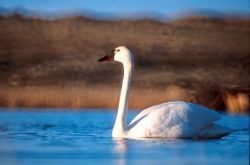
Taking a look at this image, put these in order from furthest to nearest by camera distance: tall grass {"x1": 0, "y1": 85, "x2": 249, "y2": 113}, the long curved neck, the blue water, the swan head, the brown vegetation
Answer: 1. the brown vegetation
2. tall grass {"x1": 0, "y1": 85, "x2": 249, "y2": 113}
3. the swan head
4. the long curved neck
5. the blue water

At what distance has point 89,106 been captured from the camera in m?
26.6

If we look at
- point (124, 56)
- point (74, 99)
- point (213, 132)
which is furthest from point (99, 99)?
point (213, 132)

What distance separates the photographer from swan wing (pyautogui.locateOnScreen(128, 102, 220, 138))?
15023 millimetres

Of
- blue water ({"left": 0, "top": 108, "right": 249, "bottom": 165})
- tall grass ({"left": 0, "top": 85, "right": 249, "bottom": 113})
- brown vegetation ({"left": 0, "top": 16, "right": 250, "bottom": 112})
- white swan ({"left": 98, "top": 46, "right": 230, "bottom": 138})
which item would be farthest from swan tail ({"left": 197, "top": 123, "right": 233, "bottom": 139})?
brown vegetation ({"left": 0, "top": 16, "right": 250, "bottom": 112})

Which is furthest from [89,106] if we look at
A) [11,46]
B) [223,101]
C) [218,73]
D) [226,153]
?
[11,46]

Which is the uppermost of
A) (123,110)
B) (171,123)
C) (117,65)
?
(117,65)

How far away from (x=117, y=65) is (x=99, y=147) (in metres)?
28.9

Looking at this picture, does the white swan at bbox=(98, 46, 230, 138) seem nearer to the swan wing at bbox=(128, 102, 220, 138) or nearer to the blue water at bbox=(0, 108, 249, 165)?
the swan wing at bbox=(128, 102, 220, 138)

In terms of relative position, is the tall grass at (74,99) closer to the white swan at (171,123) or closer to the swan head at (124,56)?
the swan head at (124,56)

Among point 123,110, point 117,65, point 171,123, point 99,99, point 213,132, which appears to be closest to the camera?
point 171,123

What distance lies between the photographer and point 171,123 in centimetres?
1509

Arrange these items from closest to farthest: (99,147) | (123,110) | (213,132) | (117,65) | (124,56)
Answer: (99,147) → (213,132) → (123,110) → (124,56) → (117,65)

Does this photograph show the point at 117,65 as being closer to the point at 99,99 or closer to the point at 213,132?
the point at 99,99

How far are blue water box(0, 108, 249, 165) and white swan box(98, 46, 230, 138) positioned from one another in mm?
233
